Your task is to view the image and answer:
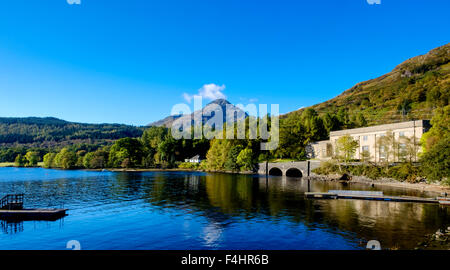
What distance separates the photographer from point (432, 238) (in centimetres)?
2781

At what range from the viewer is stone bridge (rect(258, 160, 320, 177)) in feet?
316

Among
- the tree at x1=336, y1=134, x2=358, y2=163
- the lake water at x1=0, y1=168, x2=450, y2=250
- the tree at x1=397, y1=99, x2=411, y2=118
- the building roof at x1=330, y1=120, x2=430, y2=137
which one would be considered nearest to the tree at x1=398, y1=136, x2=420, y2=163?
the building roof at x1=330, y1=120, x2=430, y2=137

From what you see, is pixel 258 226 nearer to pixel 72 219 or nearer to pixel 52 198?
pixel 72 219

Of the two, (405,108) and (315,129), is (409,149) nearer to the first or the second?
(315,129)

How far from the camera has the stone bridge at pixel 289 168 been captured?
9624cm

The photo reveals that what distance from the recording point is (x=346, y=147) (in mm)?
89375

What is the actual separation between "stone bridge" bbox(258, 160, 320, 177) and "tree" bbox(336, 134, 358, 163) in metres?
7.99

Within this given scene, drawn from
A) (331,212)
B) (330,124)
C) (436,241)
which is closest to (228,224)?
(331,212)

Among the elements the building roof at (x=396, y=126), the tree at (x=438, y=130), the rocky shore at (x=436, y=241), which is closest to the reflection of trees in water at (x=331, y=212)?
the rocky shore at (x=436, y=241)

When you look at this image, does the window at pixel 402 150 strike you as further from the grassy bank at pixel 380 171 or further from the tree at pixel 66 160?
the tree at pixel 66 160

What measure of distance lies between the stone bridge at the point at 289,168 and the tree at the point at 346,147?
26.2 feet

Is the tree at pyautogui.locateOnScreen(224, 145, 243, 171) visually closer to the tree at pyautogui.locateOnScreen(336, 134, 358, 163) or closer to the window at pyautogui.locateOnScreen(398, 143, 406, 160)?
the tree at pyautogui.locateOnScreen(336, 134, 358, 163)

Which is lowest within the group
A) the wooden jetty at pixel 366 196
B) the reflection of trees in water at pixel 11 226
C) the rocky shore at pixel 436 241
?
the reflection of trees in water at pixel 11 226
